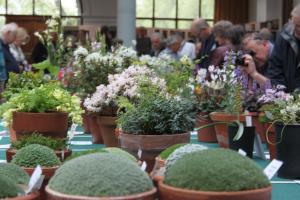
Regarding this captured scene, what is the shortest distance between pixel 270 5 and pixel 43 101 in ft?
50.1

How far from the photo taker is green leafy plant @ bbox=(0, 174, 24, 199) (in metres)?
1.33

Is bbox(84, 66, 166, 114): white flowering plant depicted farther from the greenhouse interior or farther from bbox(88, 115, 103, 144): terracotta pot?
bbox(88, 115, 103, 144): terracotta pot

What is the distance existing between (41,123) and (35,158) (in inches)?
32.9

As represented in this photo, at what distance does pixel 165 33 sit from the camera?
15508 millimetres

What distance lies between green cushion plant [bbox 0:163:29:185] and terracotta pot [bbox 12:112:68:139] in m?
1.02

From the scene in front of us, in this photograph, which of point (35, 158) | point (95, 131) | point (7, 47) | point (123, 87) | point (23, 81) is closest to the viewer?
point (35, 158)

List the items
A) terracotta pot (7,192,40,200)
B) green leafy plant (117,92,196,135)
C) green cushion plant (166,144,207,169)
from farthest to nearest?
green leafy plant (117,92,196,135) → green cushion plant (166,144,207,169) → terracotta pot (7,192,40,200)

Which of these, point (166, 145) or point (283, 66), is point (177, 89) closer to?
point (283, 66)

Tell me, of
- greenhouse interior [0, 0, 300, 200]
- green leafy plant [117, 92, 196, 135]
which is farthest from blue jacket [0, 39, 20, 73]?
green leafy plant [117, 92, 196, 135]

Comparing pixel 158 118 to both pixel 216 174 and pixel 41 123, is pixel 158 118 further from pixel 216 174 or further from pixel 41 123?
pixel 216 174

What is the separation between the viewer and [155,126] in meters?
2.31

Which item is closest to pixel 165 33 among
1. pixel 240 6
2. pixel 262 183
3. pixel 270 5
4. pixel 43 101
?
pixel 270 5

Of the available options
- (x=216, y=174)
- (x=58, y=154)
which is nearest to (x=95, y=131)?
(x=58, y=154)

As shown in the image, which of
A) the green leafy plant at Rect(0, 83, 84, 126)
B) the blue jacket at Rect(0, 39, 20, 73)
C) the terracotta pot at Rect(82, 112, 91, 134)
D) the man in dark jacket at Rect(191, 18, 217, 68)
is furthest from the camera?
the blue jacket at Rect(0, 39, 20, 73)
